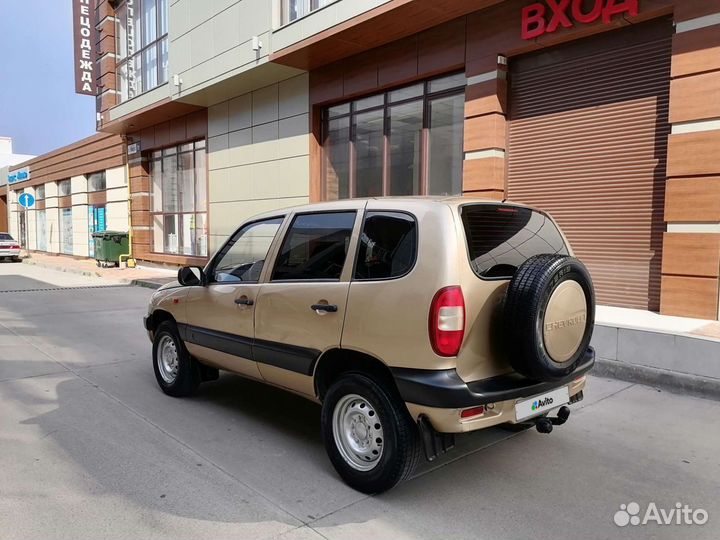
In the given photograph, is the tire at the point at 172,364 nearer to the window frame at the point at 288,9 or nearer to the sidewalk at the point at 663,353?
the sidewalk at the point at 663,353

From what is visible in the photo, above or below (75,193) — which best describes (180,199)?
below

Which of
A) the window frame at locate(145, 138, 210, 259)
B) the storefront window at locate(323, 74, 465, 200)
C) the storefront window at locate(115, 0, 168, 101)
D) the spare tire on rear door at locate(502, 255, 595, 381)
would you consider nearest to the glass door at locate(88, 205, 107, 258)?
the window frame at locate(145, 138, 210, 259)

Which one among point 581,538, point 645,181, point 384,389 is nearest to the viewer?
point 581,538

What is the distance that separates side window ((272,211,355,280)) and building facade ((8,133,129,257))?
63.9 feet

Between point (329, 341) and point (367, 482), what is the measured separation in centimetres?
91

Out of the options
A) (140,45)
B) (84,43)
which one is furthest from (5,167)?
(140,45)

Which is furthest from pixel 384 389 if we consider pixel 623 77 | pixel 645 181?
pixel 623 77

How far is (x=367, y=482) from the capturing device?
3479 mm

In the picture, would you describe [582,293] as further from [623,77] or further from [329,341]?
[623,77]

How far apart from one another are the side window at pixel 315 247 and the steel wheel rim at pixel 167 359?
1.91m

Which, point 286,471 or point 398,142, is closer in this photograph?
point 286,471

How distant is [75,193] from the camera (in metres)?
27.0

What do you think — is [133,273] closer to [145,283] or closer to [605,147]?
[145,283]

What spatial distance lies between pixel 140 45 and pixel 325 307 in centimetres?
1938
